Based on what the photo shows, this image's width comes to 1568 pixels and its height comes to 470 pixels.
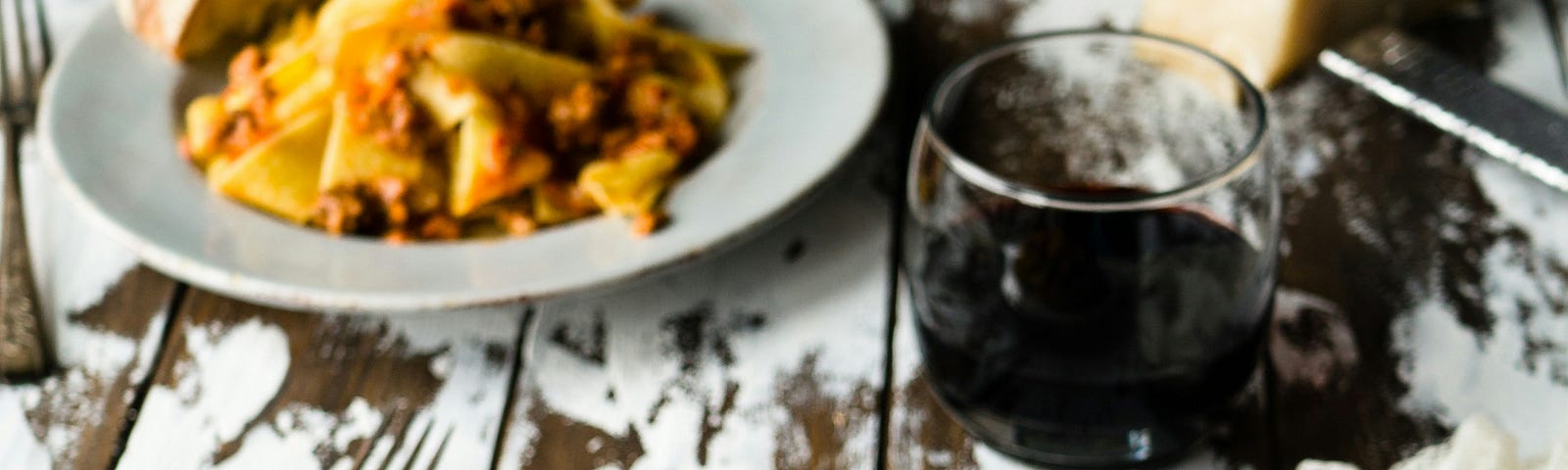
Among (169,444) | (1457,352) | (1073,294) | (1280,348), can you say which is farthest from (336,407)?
(1457,352)

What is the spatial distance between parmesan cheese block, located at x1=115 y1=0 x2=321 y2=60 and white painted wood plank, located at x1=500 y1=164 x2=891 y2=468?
0.47 metres

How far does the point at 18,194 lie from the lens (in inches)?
52.4

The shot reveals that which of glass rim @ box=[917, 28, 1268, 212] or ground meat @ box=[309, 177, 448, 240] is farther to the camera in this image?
ground meat @ box=[309, 177, 448, 240]

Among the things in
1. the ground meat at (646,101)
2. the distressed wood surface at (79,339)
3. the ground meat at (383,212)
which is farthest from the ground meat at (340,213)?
the ground meat at (646,101)

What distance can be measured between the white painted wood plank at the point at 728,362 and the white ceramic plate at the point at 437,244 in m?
0.06

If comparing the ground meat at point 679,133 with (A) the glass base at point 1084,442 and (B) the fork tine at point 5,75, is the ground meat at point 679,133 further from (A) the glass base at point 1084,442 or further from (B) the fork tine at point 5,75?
(B) the fork tine at point 5,75

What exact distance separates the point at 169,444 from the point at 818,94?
0.61 metres

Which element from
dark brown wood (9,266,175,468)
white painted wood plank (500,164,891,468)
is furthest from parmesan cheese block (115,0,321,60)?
white painted wood plank (500,164,891,468)

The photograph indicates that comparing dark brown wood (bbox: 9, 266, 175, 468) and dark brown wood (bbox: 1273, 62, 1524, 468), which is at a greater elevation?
dark brown wood (bbox: 1273, 62, 1524, 468)

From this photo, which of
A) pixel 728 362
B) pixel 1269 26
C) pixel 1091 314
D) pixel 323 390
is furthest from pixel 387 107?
pixel 1269 26

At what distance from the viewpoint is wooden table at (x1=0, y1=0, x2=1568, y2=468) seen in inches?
42.3

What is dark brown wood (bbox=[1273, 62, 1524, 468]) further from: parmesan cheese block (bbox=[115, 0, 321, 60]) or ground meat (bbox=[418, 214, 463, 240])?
parmesan cheese block (bbox=[115, 0, 321, 60])

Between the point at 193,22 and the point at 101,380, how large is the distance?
40 cm

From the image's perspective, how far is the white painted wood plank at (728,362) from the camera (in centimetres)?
108
